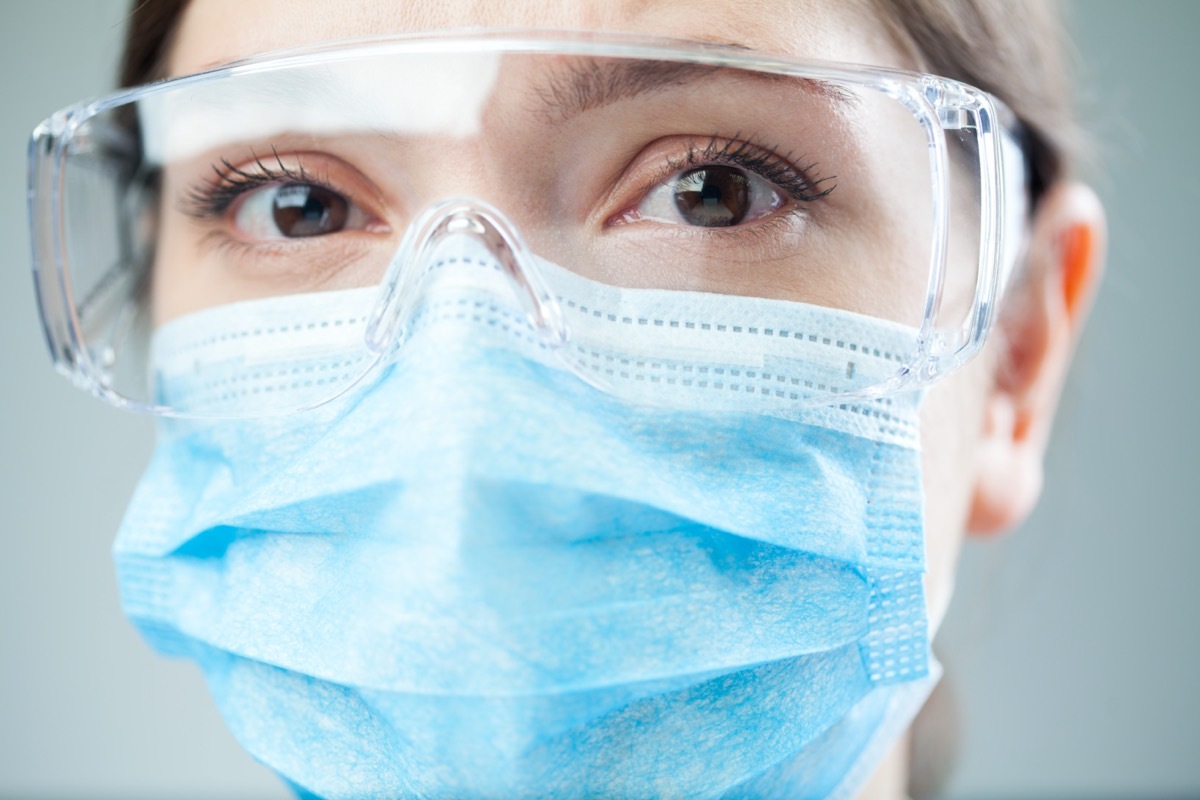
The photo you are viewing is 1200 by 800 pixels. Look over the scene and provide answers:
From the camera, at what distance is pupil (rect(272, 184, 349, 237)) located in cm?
109

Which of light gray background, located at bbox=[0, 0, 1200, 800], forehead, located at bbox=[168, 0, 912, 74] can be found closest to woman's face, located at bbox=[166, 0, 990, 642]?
forehead, located at bbox=[168, 0, 912, 74]

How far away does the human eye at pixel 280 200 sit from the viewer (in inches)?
41.8

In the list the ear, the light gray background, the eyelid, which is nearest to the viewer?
the eyelid

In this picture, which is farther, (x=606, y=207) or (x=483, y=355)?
(x=606, y=207)

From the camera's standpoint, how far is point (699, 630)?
0.87 metres

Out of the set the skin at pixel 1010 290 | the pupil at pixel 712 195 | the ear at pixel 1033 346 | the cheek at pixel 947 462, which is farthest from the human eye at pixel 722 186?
the ear at pixel 1033 346

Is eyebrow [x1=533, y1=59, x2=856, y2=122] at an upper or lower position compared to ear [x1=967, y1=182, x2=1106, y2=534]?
upper

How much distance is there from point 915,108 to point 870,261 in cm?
15

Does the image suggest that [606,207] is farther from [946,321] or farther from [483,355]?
[946,321]

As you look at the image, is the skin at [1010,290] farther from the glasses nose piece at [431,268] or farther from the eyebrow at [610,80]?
the glasses nose piece at [431,268]

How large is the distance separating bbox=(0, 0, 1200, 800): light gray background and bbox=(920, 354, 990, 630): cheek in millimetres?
927

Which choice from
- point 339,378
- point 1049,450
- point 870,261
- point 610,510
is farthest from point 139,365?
point 1049,450

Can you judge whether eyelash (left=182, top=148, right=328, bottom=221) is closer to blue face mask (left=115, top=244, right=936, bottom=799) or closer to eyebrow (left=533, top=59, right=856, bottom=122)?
blue face mask (left=115, top=244, right=936, bottom=799)

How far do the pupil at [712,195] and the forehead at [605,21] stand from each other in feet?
0.40
